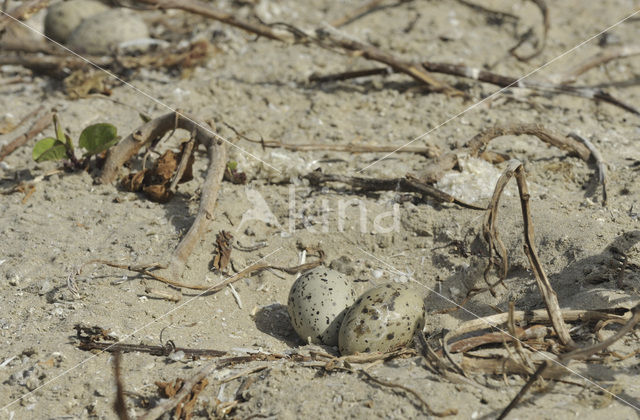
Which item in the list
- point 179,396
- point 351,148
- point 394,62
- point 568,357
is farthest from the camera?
point 394,62

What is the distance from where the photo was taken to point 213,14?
5.45 metres

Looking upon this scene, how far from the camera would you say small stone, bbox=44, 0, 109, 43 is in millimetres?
6359

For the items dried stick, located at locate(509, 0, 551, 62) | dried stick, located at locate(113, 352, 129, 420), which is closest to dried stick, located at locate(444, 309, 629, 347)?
dried stick, located at locate(113, 352, 129, 420)

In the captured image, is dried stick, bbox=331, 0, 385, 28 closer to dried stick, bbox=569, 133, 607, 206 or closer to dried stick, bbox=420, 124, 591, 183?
dried stick, bbox=420, 124, 591, 183

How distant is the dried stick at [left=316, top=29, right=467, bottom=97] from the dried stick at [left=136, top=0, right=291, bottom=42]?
44cm

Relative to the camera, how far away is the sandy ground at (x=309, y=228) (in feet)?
9.20

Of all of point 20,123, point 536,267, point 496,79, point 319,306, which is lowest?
point 20,123

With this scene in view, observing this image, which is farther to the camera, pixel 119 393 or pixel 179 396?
pixel 179 396

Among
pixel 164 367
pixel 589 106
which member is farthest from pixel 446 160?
pixel 164 367

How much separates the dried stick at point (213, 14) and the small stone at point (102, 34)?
73 centimetres

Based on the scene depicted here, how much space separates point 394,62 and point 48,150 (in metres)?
2.61

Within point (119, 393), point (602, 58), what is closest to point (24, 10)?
point (119, 393)

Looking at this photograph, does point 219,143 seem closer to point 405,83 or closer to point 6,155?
point 6,155

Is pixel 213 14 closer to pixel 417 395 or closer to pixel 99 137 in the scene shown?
pixel 99 137
